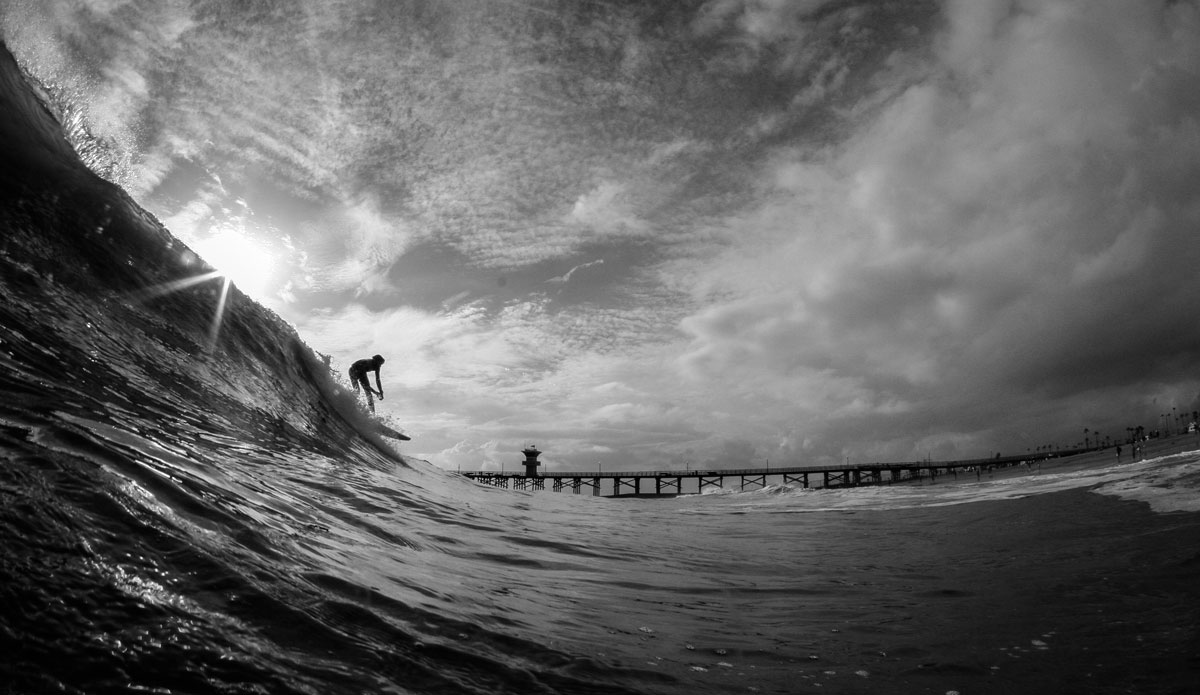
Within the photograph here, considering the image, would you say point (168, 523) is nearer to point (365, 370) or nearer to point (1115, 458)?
point (365, 370)

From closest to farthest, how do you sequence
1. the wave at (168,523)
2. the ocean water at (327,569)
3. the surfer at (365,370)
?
the wave at (168,523)
the ocean water at (327,569)
the surfer at (365,370)

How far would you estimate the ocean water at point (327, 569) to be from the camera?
1968mm

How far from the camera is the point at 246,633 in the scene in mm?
2105

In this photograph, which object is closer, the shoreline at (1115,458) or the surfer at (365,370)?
the surfer at (365,370)

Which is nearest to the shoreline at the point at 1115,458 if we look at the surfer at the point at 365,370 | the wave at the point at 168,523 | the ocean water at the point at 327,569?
the ocean water at the point at 327,569

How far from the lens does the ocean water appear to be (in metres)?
1.97

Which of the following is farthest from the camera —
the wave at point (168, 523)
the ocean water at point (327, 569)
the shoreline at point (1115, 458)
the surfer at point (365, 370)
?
the shoreline at point (1115, 458)

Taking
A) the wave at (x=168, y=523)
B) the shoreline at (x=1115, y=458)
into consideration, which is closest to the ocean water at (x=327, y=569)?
the wave at (x=168, y=523)

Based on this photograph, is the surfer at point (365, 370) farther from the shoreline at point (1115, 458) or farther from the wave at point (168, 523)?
the shoreline at point (1115, 458)

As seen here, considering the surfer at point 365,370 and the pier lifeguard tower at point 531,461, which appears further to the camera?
the pier lifeguard tower at point 531,461

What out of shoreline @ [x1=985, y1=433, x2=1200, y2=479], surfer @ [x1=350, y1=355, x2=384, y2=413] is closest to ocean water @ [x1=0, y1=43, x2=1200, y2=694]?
surfer @ [x1=350, y1=355, x2=384, y2=413]

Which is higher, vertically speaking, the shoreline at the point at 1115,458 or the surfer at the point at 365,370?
the surfer at the point at 365,370

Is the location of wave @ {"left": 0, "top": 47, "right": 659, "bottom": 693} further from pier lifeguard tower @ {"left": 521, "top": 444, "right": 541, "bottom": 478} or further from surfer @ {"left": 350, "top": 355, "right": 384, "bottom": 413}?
pier lifeguard tower @ {"left": 521, "top": 444, "right": 541, "bottom": 478}

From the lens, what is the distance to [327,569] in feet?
10.4
